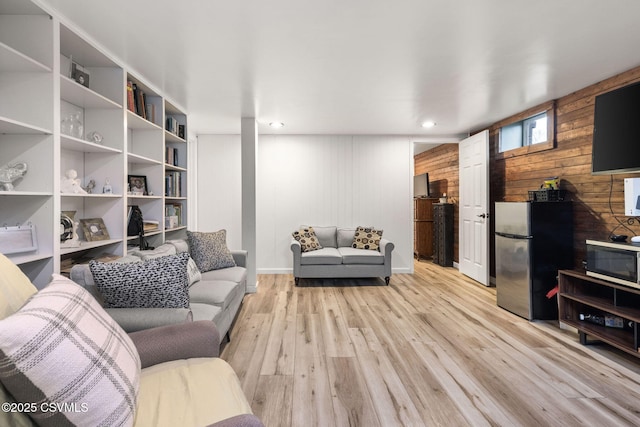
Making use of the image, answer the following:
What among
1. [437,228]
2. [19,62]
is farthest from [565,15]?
[437,228]

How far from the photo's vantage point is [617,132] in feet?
8.90

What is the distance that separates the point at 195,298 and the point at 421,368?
71.5 inches

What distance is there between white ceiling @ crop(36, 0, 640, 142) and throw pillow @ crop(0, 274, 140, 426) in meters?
1.88

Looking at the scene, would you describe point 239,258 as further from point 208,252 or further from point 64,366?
point 64,366

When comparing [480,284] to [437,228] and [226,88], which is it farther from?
[226,88]

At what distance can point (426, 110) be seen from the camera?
165 inches

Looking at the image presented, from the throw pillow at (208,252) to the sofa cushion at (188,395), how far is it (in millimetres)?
2068

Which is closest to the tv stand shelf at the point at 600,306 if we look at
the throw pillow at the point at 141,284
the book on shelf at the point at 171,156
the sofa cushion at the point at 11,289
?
the throw pillow at the point at 141,284

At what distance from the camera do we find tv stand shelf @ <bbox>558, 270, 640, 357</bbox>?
96.2 inches

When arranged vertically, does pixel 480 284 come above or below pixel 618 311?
below

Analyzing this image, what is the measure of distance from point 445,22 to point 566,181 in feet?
8.54

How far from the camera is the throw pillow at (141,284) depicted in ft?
5.93

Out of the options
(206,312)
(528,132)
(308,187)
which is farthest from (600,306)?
(308,187)

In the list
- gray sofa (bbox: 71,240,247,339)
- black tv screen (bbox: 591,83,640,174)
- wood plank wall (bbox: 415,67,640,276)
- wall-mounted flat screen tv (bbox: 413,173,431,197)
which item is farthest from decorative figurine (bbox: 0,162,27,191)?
wall-mounted flat screen tv (bbox: 413,173,431,197)
